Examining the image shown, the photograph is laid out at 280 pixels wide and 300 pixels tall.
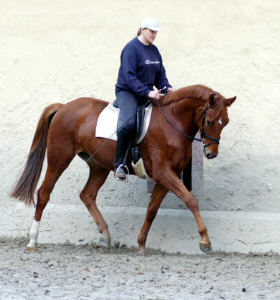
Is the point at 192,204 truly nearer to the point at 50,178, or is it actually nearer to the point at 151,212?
the point at 151,212

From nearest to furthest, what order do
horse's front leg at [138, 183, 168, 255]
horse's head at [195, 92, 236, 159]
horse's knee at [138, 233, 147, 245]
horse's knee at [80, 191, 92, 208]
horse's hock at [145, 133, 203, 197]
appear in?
1. horse's head at [195, 92, 236, 159]
2. horse's front leg at [138, 183, 168, 255]
3. horse's knee at [138, 233, 147, 245]
4. horse's knee at [80, 191, 92, 208]
5. horse's hock at [145, 133, 203, 197]

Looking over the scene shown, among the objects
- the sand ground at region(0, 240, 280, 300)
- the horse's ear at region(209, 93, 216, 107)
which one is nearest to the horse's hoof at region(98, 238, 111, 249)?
the sand ground at region(0, 240, 280, 300)

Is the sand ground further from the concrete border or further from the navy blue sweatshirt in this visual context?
the navy blue sweatshirt

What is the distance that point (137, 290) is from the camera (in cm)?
607

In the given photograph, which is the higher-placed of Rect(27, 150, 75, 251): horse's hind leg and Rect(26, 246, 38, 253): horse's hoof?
Rect(27, 150, 75, 251): horse's hind leg

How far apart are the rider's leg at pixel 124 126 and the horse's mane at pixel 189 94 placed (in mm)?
367

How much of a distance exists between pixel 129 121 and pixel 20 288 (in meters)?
2.50

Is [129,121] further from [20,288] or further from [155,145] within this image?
[20,288]

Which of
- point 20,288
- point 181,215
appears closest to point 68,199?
point 181,215

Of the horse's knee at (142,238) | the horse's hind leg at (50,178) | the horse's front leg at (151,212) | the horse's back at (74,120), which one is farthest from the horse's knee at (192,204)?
the horse's hind leg at (50,178)

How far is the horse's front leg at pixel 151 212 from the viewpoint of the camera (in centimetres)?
824

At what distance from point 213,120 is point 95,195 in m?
2.11

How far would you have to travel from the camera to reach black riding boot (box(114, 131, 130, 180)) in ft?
26.2

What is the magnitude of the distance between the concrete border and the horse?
0.38 meters
